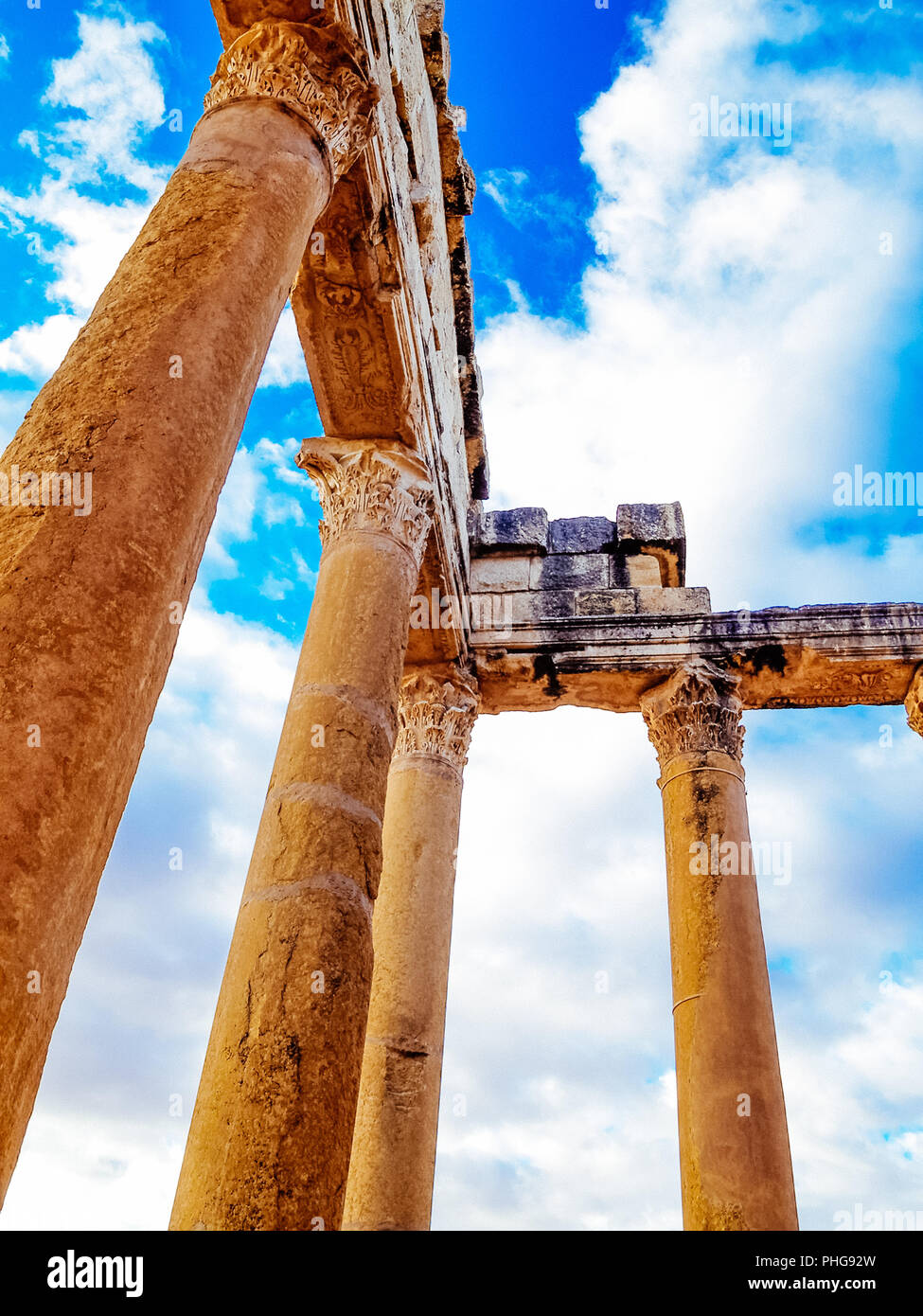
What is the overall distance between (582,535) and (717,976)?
789 centimetres

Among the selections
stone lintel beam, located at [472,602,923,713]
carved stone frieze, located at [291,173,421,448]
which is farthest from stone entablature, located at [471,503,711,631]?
carved stone frieze, located at [291,173,421,448]

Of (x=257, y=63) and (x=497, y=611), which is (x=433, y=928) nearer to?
(x=497, y=611)

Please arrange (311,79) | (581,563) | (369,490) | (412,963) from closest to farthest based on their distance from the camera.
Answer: (311,79)
(369,490)
(412,963)
(581,563)

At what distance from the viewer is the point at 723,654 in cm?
1428

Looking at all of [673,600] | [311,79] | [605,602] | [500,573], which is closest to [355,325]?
[311,79]

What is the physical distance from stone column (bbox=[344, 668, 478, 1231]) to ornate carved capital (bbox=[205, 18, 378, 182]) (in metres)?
7.78

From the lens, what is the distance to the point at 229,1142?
21.1ft

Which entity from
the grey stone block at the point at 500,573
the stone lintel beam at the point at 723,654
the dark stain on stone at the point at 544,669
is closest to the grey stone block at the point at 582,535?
the grey stone block at the point at 500,573

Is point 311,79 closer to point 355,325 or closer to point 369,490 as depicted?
point 355,325

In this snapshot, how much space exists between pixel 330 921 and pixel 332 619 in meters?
3.30

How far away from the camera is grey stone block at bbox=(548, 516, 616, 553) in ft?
53.8

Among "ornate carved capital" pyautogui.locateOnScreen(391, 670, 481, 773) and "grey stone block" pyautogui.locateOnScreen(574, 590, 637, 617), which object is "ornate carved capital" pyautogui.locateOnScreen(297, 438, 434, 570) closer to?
"ornate carved capital" pyautogui.locateOnScreen(391, 670, 481, 773)

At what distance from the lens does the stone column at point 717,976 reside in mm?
10250
